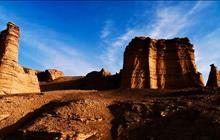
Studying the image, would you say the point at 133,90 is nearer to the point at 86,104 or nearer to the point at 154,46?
the point at 86,104

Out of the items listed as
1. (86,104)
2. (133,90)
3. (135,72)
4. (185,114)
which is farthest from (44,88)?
(185,114)

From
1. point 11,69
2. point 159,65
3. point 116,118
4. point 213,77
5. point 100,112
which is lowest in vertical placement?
point 116,118

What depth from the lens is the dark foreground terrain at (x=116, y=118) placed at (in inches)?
999

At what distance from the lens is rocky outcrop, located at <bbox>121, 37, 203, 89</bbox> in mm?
52031

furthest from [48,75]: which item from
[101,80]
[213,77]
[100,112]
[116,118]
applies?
[116,118]

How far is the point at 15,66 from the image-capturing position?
43406 millimetres

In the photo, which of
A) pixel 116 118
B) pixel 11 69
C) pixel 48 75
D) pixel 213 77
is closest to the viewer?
pixel 116 118

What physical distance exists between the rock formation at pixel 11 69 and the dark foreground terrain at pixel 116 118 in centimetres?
663

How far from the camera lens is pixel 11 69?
42.6m

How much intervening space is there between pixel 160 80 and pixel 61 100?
2164 cm

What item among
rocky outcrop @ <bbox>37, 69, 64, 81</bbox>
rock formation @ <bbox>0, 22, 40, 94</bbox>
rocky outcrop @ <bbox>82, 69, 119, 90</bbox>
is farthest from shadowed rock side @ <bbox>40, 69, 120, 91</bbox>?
rock formation @ <bbox>0, 22, 40, 94</bbox>

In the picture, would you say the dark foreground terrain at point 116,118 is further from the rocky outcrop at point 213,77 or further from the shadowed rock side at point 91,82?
the shadowed rock side at point 91,82

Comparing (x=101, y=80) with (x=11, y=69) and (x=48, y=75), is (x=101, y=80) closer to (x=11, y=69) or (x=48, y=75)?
(x=48, y=75)

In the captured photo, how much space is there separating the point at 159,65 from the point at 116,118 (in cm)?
2631
